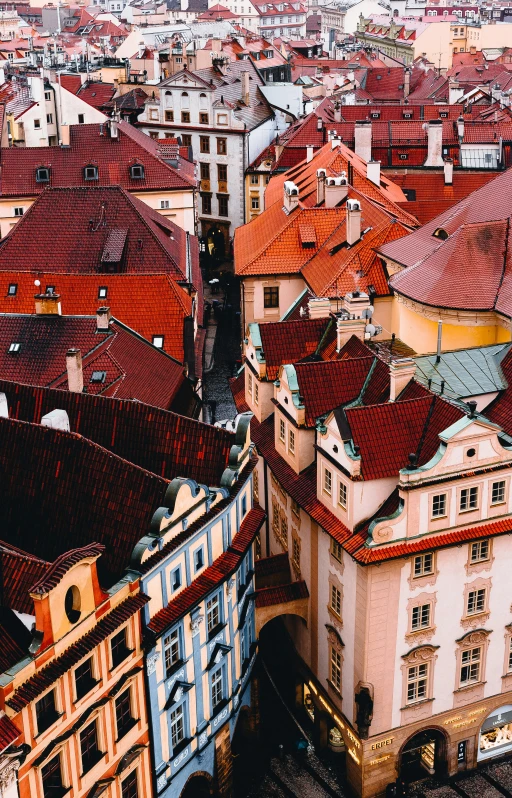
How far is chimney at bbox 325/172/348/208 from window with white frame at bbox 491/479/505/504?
4400cm

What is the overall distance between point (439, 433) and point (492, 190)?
28.9 meters

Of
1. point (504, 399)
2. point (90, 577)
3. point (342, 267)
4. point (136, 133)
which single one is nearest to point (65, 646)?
point (90, 577)

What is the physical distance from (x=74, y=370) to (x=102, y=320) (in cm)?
756

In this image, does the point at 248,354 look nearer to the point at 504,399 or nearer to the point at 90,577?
the point at 504,399

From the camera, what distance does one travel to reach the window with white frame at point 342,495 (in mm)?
46938

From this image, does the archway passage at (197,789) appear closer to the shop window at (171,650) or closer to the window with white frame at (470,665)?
the shop window at (171,650)

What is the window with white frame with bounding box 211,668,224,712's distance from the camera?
4666 centimetres

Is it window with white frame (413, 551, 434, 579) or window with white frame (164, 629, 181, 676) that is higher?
window with white frame (413, 551, 434, 579)

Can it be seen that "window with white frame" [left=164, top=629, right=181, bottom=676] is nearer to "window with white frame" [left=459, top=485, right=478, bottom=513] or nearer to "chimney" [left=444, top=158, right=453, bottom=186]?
"window with white frame" [left=459, top=485, right=478, bottom=513]

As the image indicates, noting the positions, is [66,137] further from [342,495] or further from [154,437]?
[342,495]

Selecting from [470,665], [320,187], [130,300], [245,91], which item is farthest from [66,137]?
[470,665]

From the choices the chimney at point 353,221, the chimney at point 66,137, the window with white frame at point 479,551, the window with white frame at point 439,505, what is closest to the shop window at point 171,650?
the window with white frame at point 439,505

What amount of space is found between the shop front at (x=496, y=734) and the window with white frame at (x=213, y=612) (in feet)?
51.4

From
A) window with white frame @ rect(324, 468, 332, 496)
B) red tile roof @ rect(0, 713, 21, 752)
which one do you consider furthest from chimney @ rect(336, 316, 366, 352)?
red tile roof @ rect(0, 713, 21, 752)
